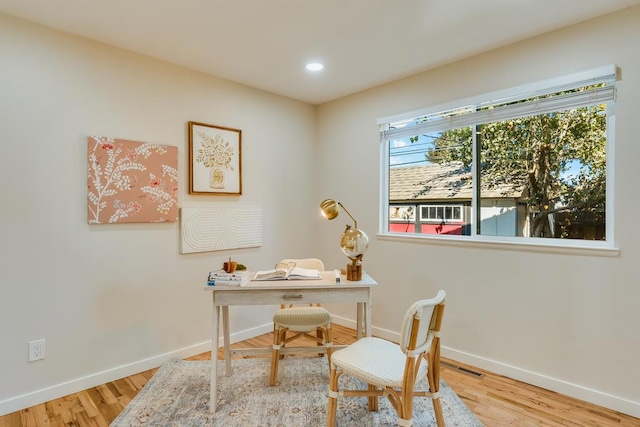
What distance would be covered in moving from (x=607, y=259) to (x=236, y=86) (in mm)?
3179

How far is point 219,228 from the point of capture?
313cm

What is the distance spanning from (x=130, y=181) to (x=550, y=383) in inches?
130

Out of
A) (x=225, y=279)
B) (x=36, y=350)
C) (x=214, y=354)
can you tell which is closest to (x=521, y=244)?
(x=225, y=279)

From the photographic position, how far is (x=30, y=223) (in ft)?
7.27

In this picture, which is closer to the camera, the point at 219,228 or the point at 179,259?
the point at 179,259

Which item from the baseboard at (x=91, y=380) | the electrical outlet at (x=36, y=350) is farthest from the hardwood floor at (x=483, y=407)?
the electrical outlet at (x=36, y=350)

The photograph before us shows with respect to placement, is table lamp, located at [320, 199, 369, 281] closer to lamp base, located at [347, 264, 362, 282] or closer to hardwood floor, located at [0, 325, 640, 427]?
lamp base, located at [347, 264, 362, 282]

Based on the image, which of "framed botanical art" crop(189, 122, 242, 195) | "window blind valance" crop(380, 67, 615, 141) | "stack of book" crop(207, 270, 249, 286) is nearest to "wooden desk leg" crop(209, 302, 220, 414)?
"stack of book" crop(207, 270, 249, 286)

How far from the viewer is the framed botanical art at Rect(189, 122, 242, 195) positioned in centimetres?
296

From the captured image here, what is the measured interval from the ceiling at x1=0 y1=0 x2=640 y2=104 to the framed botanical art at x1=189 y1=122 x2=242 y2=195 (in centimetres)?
54

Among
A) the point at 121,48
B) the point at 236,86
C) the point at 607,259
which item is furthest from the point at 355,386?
the point at 121,48

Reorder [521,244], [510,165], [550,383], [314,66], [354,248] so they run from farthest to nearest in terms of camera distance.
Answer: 1. [314,66]
2. [510,165]
3. [521,244]
4. [550,383]
5. [354,248]

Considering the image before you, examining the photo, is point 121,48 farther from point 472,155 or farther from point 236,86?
point 472,155

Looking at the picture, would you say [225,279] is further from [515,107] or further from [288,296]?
[515,107]
